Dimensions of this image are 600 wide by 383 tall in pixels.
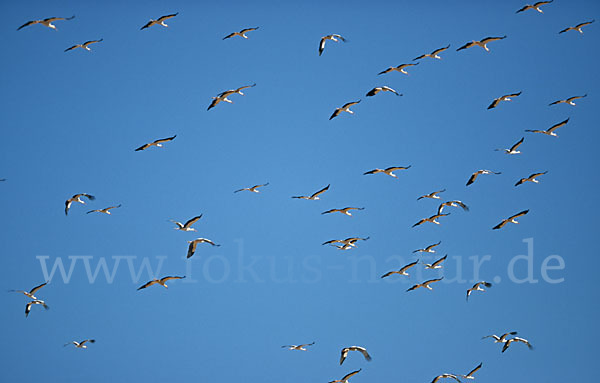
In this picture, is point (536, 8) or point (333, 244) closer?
point (536, 8)

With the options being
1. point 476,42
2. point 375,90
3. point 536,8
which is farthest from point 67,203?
point 536,8

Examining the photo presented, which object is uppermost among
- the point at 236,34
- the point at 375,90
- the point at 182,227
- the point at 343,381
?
the point at 236,34

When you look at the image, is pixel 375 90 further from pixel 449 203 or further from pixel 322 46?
pixel 449 203

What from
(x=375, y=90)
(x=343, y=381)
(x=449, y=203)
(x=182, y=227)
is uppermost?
(x=375, y=90)

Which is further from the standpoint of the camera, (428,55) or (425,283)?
(425,283)

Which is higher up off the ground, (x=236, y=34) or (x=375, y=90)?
(x=236, y=34)

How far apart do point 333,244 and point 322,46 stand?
14.6 metres

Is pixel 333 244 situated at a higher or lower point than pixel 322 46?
lower

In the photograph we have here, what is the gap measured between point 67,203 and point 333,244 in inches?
758

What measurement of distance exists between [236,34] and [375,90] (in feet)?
35.8

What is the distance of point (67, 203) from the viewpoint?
72.0 m

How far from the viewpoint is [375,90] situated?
69.1m

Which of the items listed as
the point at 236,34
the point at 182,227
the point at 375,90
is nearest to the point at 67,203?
the point at 182,227

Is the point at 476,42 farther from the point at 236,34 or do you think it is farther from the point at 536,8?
the point at 236,34
